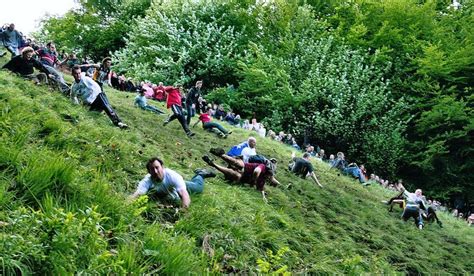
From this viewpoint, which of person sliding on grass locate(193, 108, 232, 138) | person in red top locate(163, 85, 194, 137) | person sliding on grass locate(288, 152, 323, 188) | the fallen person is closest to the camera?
the fallen person

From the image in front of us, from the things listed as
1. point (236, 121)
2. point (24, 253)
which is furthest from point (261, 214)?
point (236, 121)

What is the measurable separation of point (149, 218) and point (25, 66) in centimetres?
722

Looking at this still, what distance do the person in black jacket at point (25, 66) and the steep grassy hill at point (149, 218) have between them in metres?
0.89

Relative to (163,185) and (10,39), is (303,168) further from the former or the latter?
(10,39)

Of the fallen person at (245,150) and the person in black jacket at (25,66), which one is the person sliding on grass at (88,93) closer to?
the person in black jacket at (25,66)

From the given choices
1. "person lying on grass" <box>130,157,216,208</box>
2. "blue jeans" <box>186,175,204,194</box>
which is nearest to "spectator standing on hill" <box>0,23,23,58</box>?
"blue jeans" <box>186,175,204,194</box>

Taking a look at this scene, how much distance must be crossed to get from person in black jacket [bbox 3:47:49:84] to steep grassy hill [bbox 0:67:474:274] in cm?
89

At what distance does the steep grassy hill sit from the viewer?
172 inches

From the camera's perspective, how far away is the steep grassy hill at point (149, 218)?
4.38 meters

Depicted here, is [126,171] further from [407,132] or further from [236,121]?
[407,132]

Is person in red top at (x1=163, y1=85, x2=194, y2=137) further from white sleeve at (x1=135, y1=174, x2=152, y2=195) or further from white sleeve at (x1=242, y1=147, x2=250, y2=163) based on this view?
white sleeve at (x1=135, y1=174, x2=152, y2=195)

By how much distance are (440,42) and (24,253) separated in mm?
26958

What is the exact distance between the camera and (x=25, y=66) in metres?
11.7

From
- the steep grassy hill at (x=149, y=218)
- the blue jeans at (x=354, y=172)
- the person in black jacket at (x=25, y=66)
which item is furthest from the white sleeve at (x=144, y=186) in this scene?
the blue jeans at (x=354, y=172)
